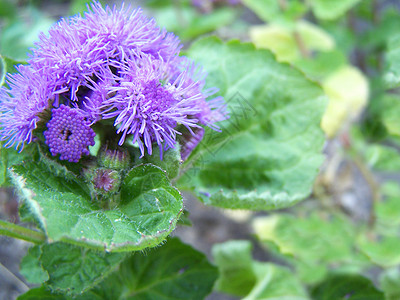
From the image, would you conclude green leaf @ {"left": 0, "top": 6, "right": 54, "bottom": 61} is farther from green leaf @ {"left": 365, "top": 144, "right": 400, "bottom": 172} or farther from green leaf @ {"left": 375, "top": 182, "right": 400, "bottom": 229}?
green leaf @ {"left": 375, "top": 182, "right": 400, "bottom": 229}

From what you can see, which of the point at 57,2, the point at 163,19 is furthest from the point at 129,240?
the point at 57,2

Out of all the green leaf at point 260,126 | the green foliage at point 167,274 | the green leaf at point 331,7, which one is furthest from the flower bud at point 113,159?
the green leaf at point 331,7

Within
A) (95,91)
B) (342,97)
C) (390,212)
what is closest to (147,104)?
(95,91)

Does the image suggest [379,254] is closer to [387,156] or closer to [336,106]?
[387,156]

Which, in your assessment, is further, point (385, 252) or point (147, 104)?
point (385, 252)

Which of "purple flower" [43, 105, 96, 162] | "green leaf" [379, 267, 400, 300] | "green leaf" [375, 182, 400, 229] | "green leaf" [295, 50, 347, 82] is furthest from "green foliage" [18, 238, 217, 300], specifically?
"green leaf" [295, 50, 347, 82]

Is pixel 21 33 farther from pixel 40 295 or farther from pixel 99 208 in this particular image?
pixel 99 208

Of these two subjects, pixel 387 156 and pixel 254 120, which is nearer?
pixel 254 120
